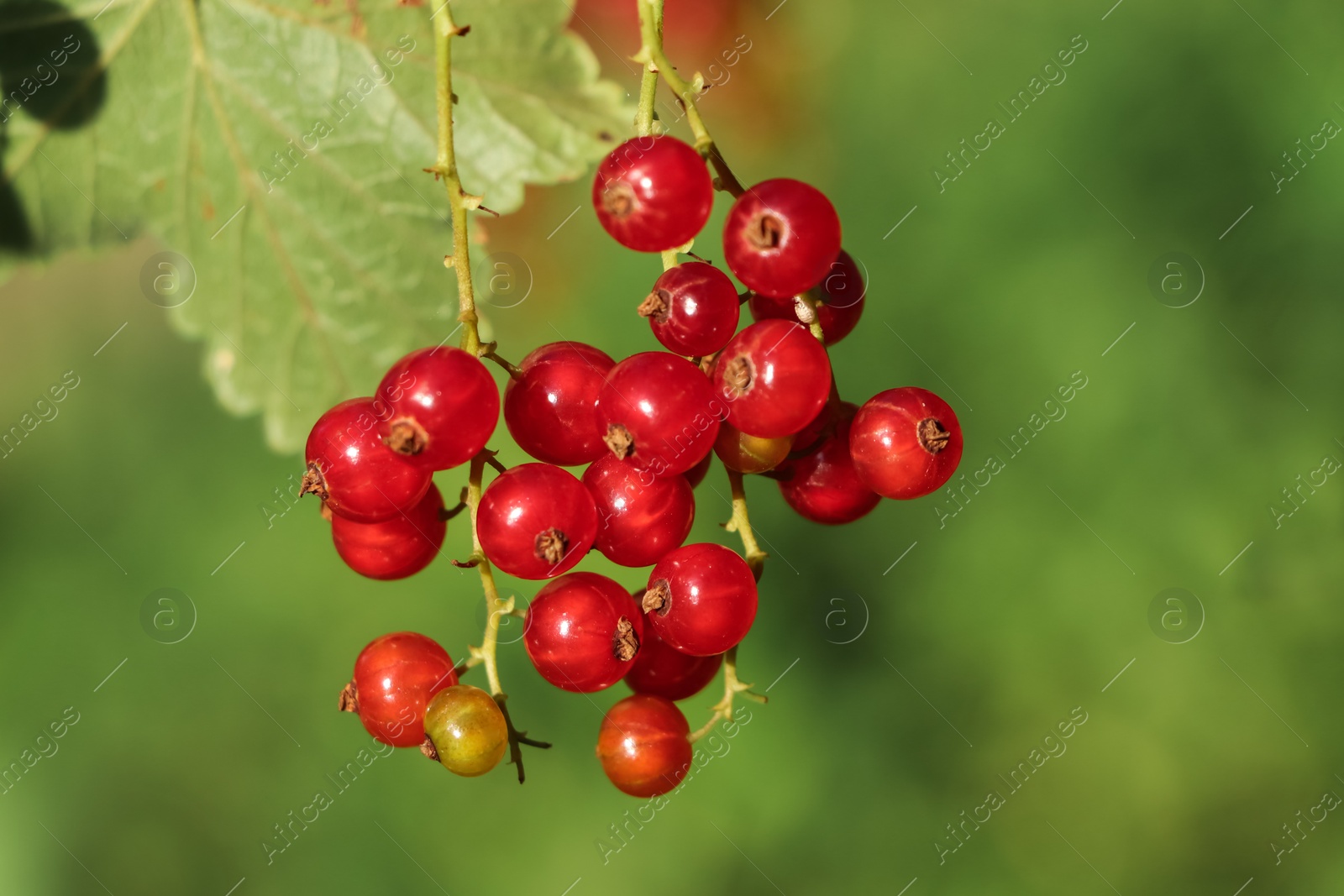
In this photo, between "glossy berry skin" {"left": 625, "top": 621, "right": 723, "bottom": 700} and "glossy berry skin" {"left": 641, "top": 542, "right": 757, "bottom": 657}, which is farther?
"glossy berry skin" {"left": 625, "top": 621, "right": 723, "bottom": 700}

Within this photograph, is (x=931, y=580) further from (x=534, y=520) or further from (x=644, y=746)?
(x=534, y=520)

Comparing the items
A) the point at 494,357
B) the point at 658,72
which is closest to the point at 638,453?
the point at 494,357

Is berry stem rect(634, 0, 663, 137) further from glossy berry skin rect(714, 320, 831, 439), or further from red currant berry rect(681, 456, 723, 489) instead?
red currant berry rect(681, 456, 723, 489)

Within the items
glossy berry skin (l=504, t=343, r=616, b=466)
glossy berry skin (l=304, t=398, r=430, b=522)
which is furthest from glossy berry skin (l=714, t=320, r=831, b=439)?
glossy berry skin (l=304, t=398, r=430, b=522)

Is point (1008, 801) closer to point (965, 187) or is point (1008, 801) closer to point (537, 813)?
point (537, 813)

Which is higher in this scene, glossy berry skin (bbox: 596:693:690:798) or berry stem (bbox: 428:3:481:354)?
berry stem (bbox: 428:3:481:354)

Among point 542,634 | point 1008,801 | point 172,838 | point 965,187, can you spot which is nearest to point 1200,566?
point 1008,801
